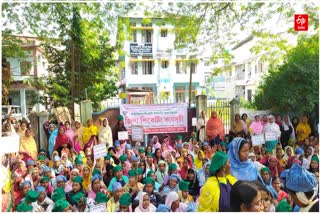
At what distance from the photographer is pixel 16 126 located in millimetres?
6266

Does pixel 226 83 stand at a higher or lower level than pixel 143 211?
higher

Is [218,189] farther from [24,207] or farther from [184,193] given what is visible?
[24,207]

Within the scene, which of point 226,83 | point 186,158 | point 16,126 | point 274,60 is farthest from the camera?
point 226,83

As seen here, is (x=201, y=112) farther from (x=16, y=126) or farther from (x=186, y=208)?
(x=186, y=208)

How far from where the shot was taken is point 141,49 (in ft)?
37.0

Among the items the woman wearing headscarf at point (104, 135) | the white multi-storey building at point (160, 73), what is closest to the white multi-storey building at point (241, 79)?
the white multi-storey building at point (160, 73)

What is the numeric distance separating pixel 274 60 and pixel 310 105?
1336 millimetres

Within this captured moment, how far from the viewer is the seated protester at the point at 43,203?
12.0ft

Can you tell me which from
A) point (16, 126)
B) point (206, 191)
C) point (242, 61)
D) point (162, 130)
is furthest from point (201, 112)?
point (242, 61)

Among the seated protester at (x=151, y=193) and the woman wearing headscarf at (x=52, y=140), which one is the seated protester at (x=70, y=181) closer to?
the seated protester at (x=151, y=193)

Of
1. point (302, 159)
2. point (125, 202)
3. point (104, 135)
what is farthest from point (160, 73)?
point (125, 202)

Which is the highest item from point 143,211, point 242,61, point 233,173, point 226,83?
point 242,61

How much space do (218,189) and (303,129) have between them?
5344mm

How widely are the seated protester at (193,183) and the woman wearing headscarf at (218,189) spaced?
5.33ft
